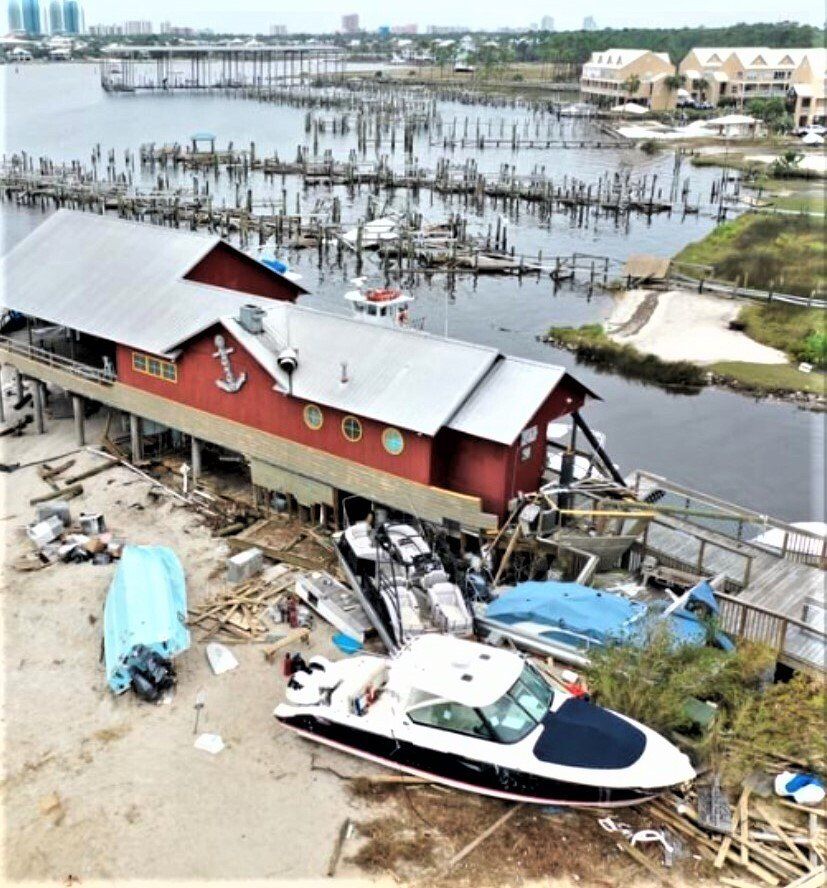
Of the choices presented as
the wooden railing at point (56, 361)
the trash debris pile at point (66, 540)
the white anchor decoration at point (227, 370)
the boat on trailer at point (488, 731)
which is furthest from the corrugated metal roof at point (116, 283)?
the boat on trailer at point (488, 731)

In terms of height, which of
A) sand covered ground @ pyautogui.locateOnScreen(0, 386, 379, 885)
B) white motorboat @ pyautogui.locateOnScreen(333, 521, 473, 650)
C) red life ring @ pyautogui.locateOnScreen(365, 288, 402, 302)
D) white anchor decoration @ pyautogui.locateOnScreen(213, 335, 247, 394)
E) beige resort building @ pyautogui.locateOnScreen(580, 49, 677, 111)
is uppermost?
beige resort building @ pyautogui.locateOnScreen(580, 49, 677, 111)

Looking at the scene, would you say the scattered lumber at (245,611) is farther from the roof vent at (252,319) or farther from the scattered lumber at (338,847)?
the roof vent at (252,319)

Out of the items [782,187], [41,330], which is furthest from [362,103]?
[41,330]

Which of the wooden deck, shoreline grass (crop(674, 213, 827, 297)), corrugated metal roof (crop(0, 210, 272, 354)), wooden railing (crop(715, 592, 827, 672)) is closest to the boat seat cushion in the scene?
Result: wooden railing (crop(715, 592, 827, 672))

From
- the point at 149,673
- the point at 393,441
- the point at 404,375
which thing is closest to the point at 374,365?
the point at 404,375

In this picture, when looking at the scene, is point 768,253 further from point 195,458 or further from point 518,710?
point 518,710

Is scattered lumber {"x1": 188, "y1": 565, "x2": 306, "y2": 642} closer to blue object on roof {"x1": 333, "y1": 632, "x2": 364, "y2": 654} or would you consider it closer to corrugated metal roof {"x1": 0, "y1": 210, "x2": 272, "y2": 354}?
blue object on roof {"x1": 333, "y1": 632, "x2": 364, "y2": 654}

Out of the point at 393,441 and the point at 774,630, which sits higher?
the point at 393,441
